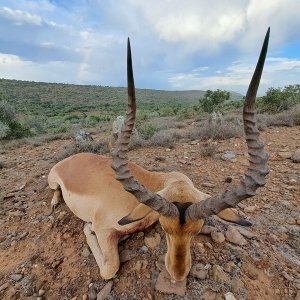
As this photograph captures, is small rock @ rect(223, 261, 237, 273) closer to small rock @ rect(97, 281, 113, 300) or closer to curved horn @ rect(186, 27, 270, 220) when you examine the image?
curved horn @ rect(186, 27, 270, 220)

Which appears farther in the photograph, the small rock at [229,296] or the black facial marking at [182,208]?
the small rock at [229,296]

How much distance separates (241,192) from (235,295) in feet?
4.47

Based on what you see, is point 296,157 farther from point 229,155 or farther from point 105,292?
point 105,292

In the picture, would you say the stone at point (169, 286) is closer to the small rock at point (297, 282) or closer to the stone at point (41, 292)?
the small rock at point (297, 282)

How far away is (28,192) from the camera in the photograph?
6297 mm

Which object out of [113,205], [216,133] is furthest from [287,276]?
[216,133]

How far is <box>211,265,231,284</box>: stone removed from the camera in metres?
3.45

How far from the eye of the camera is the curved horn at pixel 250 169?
2229 mm

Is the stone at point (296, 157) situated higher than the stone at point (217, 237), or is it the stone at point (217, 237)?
the stone at point (296, 157)

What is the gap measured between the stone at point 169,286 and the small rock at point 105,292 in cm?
57

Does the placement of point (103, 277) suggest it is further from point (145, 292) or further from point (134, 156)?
point (134, 156)

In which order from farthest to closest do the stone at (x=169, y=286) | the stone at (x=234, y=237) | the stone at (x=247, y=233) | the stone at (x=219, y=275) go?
the stone at (x=247, y=233) < the stone at (x=234, y=237) < the stone at (x=219, y=275) < the stone at (x=169, y=286)

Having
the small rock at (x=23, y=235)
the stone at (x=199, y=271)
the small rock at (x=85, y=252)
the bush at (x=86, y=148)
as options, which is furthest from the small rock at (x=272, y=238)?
the bush at (x=86, y=148)

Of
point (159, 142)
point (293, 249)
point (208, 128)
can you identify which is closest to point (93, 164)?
point (293, 249)
